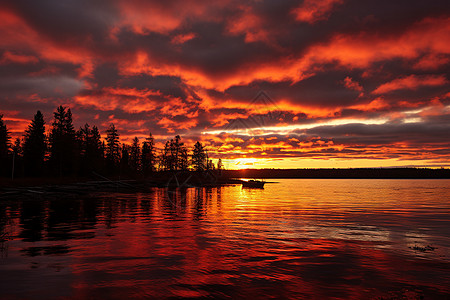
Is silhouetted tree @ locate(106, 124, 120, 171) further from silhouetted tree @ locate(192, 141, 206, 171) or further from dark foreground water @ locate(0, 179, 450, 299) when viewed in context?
dark foreground water @ locate(0, 179, 450, 299)

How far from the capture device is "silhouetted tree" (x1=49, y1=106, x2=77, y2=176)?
99.9 meters

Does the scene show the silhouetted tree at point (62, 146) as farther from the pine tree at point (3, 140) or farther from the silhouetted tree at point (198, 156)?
the silhouetted tree at point (198, 156)

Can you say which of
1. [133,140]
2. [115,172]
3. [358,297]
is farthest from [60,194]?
[133,140]

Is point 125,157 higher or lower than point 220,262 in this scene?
higher

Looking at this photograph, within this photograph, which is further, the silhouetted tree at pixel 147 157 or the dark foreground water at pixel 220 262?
the silhouetted tree at pixel 147 157

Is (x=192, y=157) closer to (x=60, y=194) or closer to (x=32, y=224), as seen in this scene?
(x=60, y=194)

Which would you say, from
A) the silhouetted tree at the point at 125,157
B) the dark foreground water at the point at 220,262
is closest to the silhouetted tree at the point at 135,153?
the silhouetted tree at the point at 125,157

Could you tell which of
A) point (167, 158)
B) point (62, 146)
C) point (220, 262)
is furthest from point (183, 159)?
point (220, 262)

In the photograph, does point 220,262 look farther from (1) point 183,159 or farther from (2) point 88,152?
(1) point 183,159

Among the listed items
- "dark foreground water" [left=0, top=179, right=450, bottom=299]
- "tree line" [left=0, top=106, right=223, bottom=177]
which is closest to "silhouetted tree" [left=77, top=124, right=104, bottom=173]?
"tree line" [left=0, top=106, right=223, bottom=177]

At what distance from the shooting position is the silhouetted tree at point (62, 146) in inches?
3932

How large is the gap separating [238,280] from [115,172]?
127m

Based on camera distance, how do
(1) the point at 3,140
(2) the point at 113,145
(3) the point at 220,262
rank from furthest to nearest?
(2) the point at 113,145
(1) the point at 3,140
(3) the point at 220,262

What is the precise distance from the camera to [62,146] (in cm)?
9969
